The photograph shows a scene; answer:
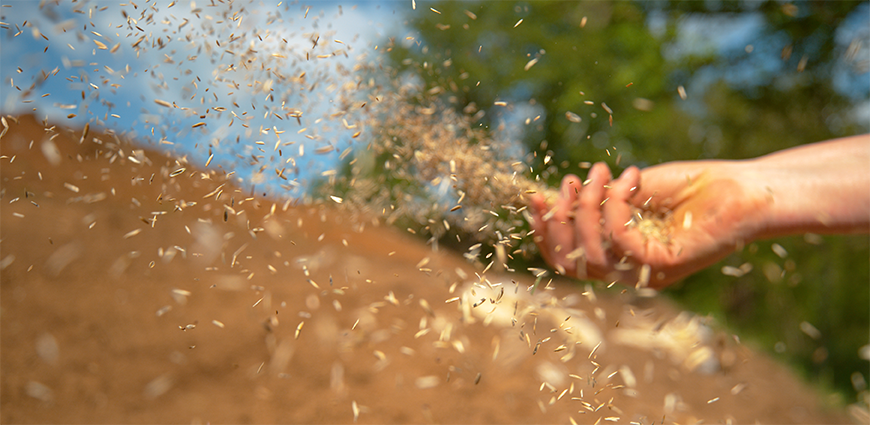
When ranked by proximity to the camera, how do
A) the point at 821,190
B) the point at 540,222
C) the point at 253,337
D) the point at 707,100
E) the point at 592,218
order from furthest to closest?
the point at 707,100 → the point at 253,337 → the point at 540,222 → the point at 592,218 → the point at 821,190

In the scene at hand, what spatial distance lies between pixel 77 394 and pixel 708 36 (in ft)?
31.6

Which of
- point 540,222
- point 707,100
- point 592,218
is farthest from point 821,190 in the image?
point 707,100

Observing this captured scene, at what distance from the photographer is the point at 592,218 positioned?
2.20 meters

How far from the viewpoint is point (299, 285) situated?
474 cm

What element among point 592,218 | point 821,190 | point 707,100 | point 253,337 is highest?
point 821,190

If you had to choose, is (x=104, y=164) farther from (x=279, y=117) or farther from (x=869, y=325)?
(x=869, y=325)

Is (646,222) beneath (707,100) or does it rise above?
above

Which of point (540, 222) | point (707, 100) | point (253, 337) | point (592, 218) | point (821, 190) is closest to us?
point (821, 190)

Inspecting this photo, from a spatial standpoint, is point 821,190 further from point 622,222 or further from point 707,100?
point 707,100

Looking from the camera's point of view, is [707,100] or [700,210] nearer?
[700,210]

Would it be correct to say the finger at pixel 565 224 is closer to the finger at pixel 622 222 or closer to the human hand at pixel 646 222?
the human hand at pixel 646 222

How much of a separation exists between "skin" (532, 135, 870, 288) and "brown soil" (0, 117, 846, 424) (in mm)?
312

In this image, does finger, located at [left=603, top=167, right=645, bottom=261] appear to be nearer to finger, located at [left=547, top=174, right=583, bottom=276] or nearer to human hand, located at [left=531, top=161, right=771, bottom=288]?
human hand, located at [left=531, top=161, right=771, bottom=288]

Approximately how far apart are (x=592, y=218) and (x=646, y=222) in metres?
0.31
